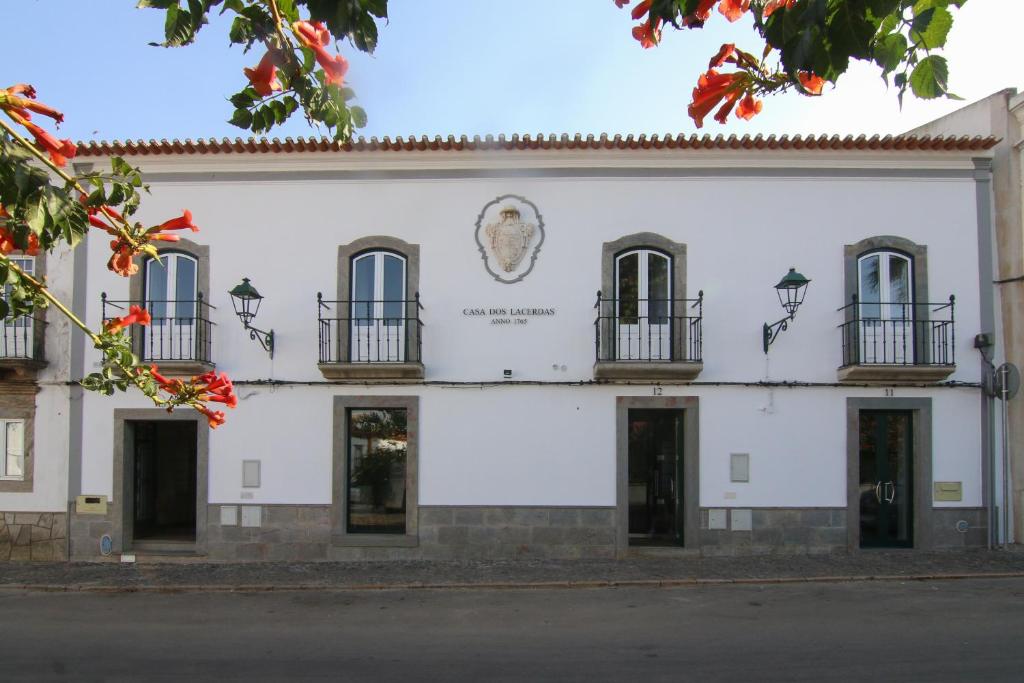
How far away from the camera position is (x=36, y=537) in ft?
33.9

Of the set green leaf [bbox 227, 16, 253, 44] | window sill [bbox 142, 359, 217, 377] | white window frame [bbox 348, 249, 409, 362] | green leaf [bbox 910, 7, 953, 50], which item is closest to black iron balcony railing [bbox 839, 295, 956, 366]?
white window frame [bbox 348, 249, 409, 362]

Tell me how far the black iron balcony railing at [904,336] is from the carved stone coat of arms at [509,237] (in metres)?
4.36

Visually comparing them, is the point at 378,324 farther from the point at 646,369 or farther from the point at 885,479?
the point at 885,479

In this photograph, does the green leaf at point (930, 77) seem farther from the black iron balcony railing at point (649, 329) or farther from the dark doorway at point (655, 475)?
the dark doorway at point (655, 475)

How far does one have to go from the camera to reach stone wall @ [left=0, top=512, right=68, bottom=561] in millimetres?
10328

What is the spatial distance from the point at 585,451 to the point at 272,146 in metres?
6.06

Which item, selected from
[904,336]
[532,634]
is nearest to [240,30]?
[532,634]

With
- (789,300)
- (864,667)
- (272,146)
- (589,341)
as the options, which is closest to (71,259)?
(272,146)

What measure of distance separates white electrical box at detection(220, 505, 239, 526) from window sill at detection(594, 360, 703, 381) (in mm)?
5303

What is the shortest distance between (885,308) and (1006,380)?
186 centimetres

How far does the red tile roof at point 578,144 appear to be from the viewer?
10.2 m

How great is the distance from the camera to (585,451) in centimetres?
1024

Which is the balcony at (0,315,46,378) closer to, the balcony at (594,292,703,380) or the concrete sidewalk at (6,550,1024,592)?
the concrete sidewalk at (6,550,1024,592)

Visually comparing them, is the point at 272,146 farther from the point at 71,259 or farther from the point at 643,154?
the point at 643,154
